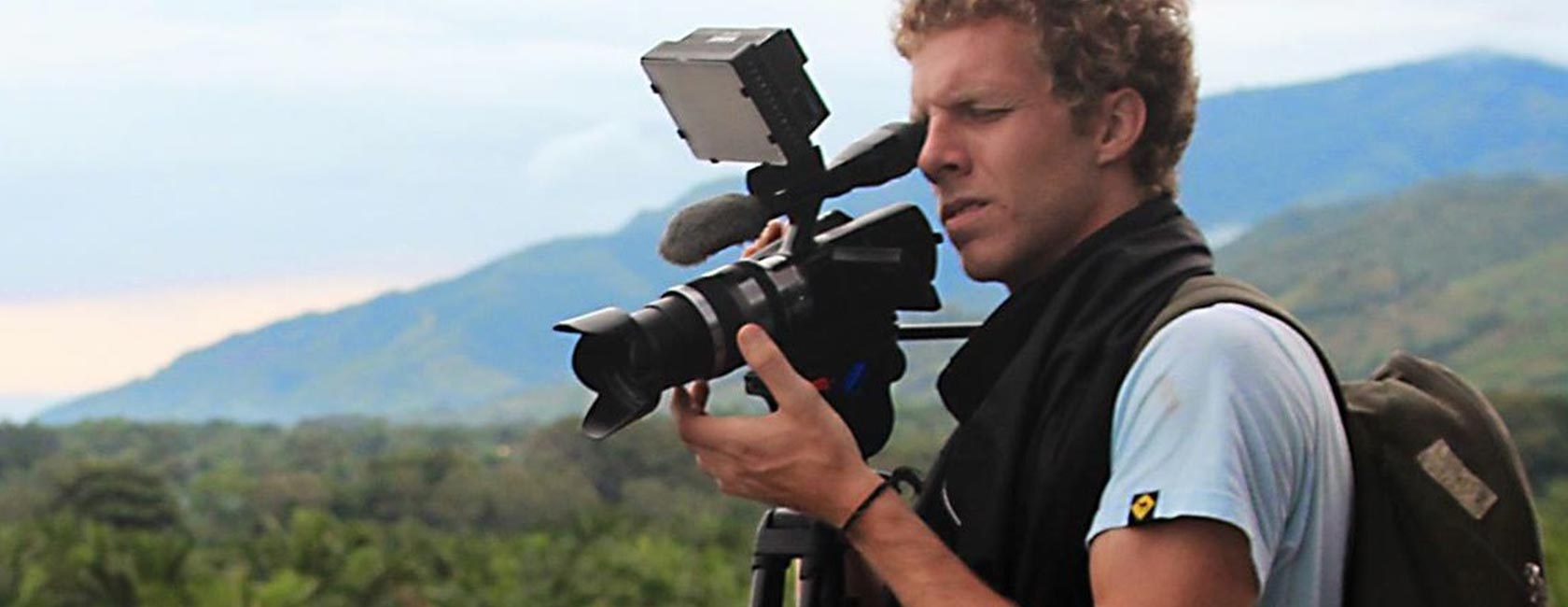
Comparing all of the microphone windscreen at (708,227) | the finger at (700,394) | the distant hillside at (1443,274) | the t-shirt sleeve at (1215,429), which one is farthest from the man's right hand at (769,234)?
the distant hillside at (1443,274)

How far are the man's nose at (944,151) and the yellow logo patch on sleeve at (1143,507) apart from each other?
54cm

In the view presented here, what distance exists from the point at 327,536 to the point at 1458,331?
283 feet

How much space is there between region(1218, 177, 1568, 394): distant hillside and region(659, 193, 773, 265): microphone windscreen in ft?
241

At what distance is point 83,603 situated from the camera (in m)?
16.0

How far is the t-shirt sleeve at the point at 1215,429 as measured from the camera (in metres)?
2.30

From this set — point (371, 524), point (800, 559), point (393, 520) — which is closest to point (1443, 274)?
point (393, 520)

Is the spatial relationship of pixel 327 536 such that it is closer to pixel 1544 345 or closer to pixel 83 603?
pixel 83 603

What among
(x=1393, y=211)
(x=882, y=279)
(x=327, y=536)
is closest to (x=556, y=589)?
(x=327, y=536)

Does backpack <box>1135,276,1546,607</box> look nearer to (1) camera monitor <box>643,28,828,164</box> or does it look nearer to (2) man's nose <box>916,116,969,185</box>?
(2) man's nose <box>916,116,969,185</box>

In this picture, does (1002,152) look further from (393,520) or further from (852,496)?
(393,520)

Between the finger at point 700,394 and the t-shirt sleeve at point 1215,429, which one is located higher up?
the finger at point 700,394

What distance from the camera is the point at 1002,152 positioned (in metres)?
2.64

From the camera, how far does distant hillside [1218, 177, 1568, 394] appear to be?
93375 millimetres

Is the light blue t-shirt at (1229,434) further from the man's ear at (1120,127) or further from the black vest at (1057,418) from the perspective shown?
the man's ear at (1120,127)
